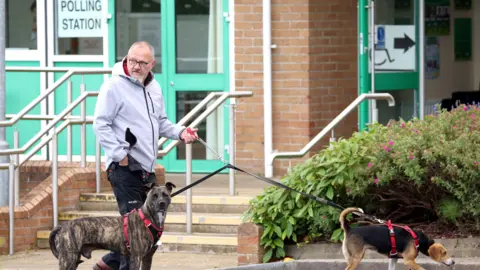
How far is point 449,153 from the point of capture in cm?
915

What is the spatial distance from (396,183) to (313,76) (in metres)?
4.03

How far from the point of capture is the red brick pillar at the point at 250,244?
32.1 feet

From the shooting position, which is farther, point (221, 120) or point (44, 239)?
point (221, 120)

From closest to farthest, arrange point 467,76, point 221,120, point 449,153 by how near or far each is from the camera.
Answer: point 449,153, point 221,120, point 467,76

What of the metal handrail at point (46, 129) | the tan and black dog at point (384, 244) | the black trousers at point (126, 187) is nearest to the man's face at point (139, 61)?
the black trousers at point (126, 187)

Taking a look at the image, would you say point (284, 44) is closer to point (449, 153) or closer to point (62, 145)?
point (62, 145)

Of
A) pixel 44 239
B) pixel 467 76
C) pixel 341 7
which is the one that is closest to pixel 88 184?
pixel 44 239

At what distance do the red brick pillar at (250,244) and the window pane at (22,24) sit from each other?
20.2 ft

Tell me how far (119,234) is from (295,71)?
5733 mm

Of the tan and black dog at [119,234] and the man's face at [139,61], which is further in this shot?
the man's face at [139,61]

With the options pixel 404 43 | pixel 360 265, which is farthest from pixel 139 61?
pixel 404 43

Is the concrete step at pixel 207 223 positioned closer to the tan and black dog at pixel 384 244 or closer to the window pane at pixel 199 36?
the tan and black dog at pixel 384 244

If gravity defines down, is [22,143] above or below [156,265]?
above

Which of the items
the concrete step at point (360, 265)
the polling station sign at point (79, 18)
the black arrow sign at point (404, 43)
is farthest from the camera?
the polling station sign at point (79, 18)
